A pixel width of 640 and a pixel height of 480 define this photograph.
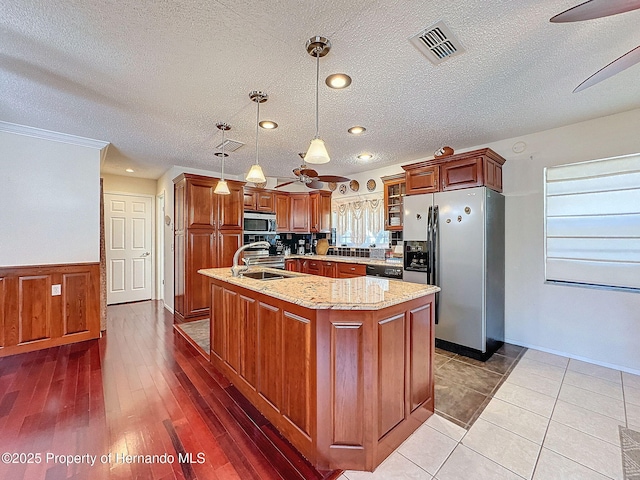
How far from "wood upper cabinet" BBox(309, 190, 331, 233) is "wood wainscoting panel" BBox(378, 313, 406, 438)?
409 centimetres

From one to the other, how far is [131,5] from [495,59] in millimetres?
2210

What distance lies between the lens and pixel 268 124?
2949 mm

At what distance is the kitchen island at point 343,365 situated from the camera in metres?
1.57

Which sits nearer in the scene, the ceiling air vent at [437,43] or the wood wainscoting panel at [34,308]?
the ceiling air vent at [437,43]

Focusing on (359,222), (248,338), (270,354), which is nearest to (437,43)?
(270,354)

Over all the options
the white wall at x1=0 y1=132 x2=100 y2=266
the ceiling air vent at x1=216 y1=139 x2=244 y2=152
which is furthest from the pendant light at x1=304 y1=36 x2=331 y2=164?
the white wall at x1=0 y1=132 x2=100 y2=266

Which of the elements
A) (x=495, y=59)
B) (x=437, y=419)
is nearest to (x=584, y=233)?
(x=495, y=59)

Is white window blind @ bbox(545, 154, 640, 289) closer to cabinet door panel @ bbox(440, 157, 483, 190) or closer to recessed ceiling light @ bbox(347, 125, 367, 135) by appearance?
cabinet door panel @ bbox(440, 157, 483, 190)

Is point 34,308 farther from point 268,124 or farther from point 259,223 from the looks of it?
point 268,124

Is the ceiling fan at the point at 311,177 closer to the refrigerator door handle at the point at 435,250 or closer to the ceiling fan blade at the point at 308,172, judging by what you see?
the ceiling fan blade at the point at 308,172

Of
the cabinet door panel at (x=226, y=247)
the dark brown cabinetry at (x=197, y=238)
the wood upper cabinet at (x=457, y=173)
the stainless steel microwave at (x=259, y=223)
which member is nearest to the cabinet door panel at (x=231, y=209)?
the dark brown cabinetry at (x=197, y=238)

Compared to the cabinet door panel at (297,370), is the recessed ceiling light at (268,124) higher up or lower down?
higher up

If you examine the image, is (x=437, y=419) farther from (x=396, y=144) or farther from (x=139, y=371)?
(x=396, y=144)

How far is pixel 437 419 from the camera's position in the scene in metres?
2.02
